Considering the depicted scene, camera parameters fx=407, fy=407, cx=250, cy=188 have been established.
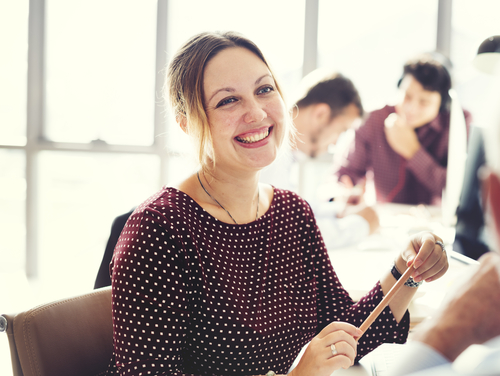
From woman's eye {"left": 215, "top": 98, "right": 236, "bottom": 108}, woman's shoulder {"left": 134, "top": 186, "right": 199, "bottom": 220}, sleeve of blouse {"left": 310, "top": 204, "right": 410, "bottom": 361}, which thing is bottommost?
sleeve of blouse {"left": 310, "top": 204, "right": 410, "bottom": 361}

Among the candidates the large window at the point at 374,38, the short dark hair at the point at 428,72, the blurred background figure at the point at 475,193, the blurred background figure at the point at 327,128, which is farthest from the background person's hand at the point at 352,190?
the blurred background figure at the point at 475,193

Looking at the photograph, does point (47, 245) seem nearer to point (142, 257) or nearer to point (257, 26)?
point (257, 26)

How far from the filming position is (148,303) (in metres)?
0.78

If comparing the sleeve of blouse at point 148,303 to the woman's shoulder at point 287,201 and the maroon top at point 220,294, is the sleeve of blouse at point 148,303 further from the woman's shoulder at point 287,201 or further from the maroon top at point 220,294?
the woman's shoulder at point 287,201

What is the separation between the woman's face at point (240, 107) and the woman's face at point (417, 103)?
1875mm

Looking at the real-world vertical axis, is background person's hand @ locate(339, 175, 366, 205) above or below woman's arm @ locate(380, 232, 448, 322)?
below

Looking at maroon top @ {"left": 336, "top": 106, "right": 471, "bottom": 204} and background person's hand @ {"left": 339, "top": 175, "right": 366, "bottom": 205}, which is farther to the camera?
maroon top @ {"left": 336, "top": 106, "right": 471, "bottom": 204}

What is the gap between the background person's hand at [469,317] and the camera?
0.18 metres

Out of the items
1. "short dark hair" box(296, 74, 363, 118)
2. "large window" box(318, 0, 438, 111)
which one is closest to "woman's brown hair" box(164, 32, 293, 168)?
"short dark hair" box(296, 74, 363, 118)

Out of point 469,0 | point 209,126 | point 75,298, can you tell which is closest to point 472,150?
point 209,126

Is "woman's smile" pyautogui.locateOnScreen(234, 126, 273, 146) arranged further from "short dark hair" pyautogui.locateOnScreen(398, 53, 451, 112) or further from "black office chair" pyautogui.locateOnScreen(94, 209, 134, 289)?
"short dark hair" pyautogui.locateOnScreen(398, 53, 451, 112)

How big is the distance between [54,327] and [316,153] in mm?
1658

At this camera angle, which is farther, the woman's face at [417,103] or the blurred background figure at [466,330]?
the woman's face at [417,103]

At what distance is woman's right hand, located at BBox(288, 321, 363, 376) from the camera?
701 millimetres
